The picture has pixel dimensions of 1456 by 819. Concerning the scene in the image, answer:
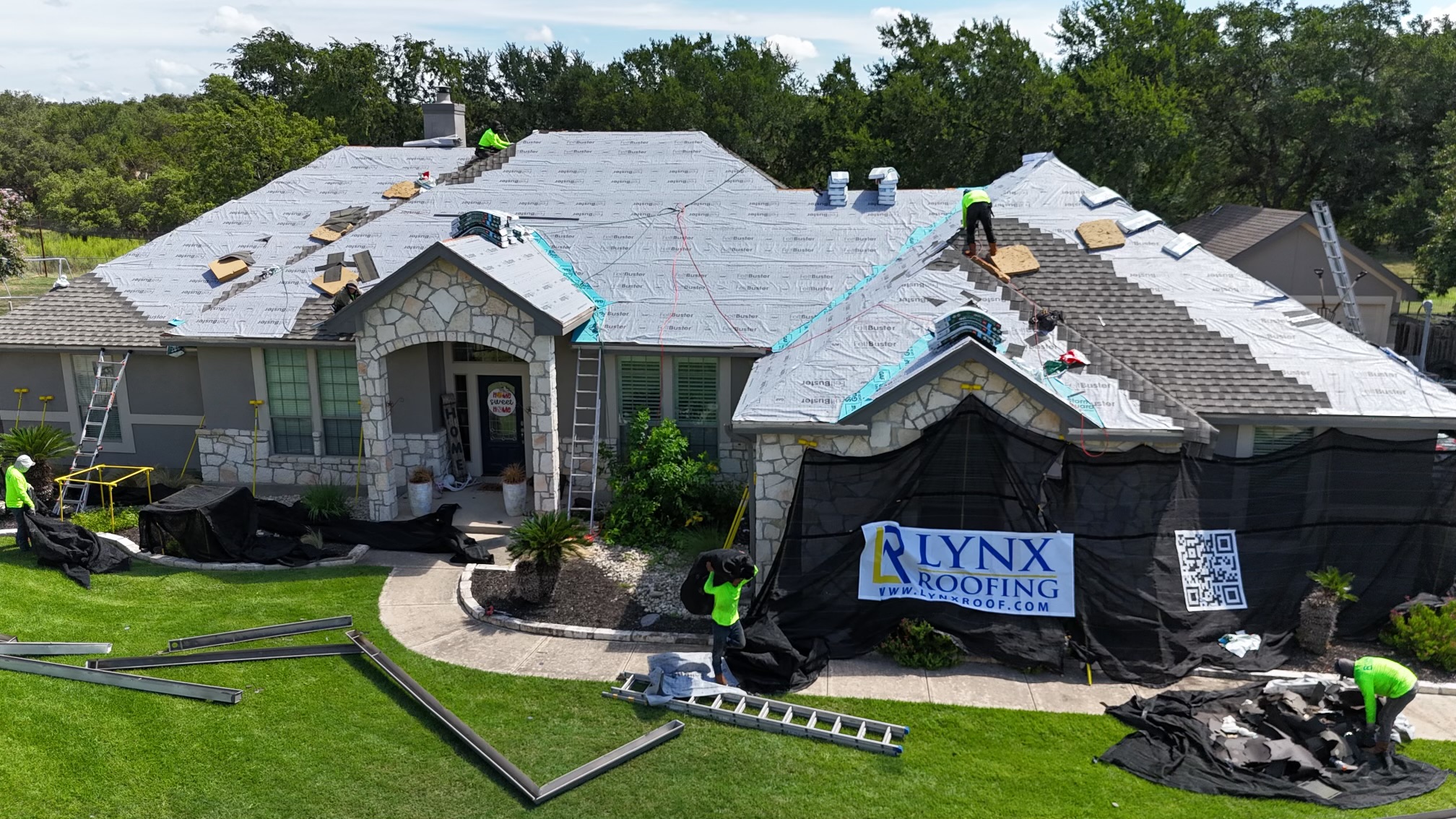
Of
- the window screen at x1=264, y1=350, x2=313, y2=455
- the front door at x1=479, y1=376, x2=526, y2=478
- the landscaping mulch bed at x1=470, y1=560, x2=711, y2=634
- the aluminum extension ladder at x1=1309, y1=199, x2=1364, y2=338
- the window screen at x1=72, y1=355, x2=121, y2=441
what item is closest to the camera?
the landscaping mulch bed at x1=470, y1=560, x2=711, y2=634

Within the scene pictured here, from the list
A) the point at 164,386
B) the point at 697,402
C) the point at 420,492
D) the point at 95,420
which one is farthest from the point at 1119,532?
the point at 95,420

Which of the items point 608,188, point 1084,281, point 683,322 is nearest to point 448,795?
point 683,322

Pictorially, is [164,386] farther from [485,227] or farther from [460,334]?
[485,227]

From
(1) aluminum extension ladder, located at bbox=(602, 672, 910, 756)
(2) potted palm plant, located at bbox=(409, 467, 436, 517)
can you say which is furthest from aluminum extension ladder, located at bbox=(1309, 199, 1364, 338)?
(2) potted palm plant, located at bbox=(409, 467, 436, 517)

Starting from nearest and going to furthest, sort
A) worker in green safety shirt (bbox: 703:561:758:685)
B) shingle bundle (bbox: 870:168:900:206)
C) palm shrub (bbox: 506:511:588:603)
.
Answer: worker in green safety shirt (bbox: 703:561:758:685), palm shrub (bbox: 506:511:588:603), shingle bundle (bbox: 870:168:900:206)

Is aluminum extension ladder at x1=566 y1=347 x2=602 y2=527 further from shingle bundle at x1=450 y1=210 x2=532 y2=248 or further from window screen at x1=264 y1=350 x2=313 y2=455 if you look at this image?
window screen at x1=264 y1=350 x2=313 y2=455

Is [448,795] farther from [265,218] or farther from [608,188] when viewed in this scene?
[265,218]
